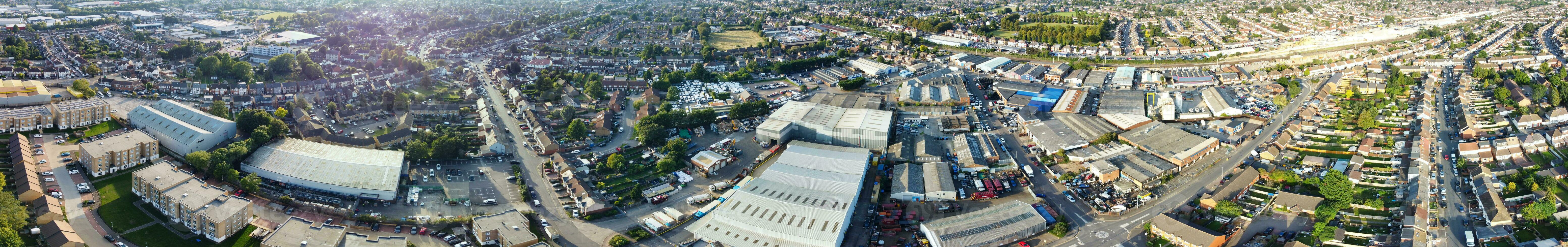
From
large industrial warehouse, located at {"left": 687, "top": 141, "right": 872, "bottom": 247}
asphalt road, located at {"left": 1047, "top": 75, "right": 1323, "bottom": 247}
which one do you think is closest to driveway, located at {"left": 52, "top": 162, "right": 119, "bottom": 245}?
large industrial warehouse, located at {"left": 687, "top": 141, "right": 872, "bottom": 247}

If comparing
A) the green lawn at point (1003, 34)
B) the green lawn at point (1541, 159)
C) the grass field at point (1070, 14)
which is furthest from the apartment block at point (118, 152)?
the grass field at point (1070, 14)

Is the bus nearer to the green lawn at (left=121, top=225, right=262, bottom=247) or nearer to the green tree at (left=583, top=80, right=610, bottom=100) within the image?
the green lawn at (left=121, top=225, right=262, bottom=247)

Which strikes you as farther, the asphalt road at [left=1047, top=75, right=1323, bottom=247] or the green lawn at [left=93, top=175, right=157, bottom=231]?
the green lawn at [left=93, top=175, right=157, bottom=231]

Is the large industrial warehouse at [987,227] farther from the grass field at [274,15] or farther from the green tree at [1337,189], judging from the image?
the grass field at [274,15]

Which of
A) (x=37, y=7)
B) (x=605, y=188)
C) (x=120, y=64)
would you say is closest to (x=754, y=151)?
(x=605, y=188)

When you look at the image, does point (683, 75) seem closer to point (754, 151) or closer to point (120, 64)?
point (754, 151)

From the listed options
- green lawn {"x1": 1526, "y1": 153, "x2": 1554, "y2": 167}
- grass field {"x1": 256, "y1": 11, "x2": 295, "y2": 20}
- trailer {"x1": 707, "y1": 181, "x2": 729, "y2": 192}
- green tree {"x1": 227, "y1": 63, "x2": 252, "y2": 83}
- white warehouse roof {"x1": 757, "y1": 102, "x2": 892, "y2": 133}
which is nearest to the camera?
trailer {"x1": 707, "y1": 181, "x2": 729, "y2": 192}
